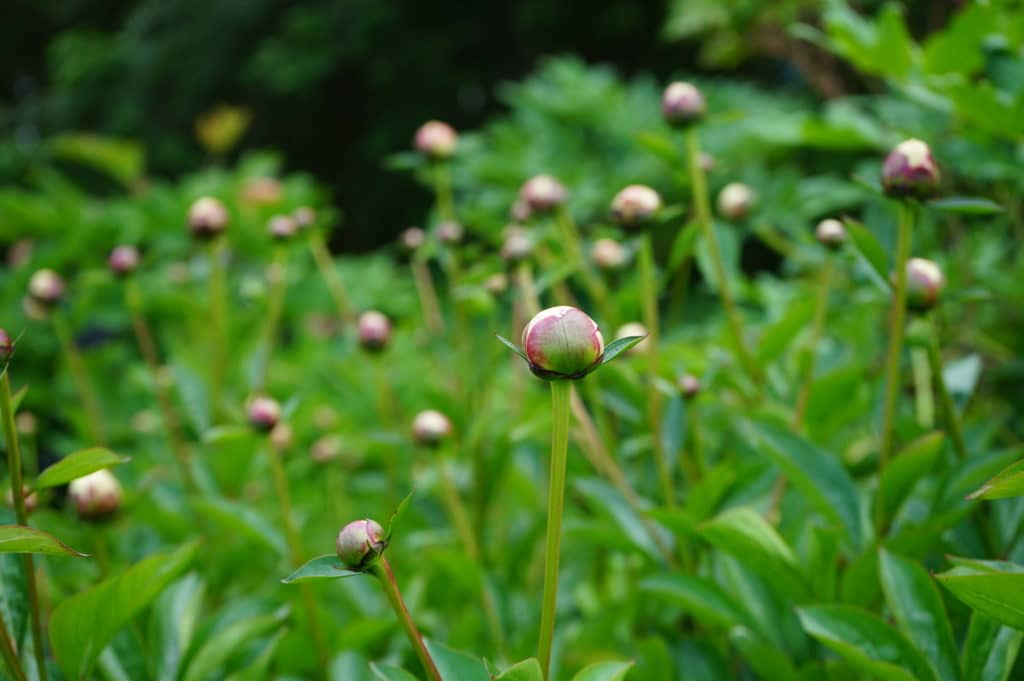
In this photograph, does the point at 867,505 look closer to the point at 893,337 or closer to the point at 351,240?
the point at 893,337

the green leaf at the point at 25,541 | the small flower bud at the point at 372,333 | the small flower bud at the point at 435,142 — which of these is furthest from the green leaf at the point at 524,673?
the small flower bud at the point at 435,142

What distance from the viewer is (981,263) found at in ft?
2.51

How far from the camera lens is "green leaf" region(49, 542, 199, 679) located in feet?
1.06

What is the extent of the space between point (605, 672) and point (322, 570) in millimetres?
96

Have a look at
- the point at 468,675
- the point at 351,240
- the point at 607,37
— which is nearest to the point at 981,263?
the point at 468,675

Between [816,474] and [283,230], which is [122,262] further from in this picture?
[816,474]

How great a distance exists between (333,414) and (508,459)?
0.36 m

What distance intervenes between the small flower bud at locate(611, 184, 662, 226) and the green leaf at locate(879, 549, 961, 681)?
9.1 inches

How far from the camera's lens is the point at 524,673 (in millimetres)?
261

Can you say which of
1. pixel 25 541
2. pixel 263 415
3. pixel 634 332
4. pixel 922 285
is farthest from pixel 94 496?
pixel 922 285

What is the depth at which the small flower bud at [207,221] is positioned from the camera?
0.65 metres

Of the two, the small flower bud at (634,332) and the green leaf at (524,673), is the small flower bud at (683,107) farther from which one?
the green leaf at (524,673)

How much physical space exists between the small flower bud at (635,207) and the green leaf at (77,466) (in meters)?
0.29

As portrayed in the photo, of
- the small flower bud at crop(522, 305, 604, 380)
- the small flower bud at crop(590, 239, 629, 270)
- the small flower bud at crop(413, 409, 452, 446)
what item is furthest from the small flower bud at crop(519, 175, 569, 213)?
the small flower bud at crop(522, 305, 604, 380)
